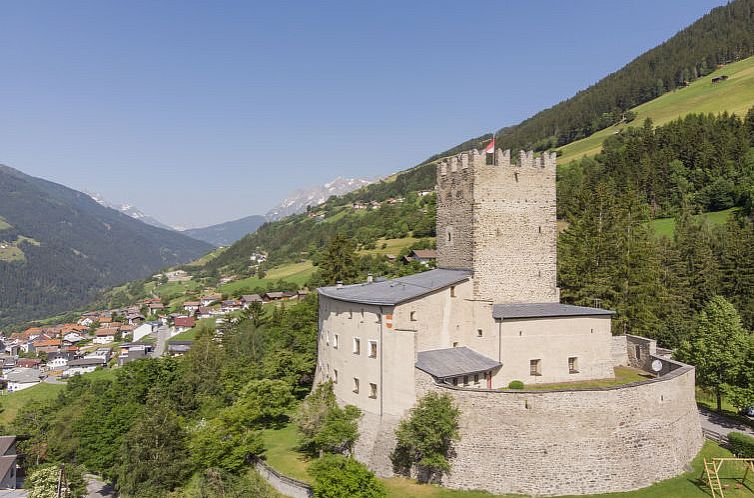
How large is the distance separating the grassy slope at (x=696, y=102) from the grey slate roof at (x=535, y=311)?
382 ft

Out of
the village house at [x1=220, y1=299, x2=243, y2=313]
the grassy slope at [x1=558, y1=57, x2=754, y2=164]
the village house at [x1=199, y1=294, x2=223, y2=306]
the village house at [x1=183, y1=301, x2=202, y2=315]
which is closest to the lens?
Result: the grassy slope at [x1=558, y1=57, x2=754, y2=164]

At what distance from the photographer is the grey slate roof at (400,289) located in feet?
97.0

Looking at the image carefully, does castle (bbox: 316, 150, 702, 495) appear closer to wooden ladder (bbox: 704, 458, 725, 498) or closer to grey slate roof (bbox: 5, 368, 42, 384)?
wooden ladder (bbox: 704, 458, 725, 498)

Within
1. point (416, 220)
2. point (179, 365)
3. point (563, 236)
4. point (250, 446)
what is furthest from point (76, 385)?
point (416, 220)

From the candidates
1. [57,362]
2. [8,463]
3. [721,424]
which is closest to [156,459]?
[8,463]

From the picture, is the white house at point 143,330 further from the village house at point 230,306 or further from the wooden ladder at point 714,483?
the wooden ladder at point 714,483

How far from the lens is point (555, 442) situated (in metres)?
25.1

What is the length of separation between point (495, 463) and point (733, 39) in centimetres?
21173

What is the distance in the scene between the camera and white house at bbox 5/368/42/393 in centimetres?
11406

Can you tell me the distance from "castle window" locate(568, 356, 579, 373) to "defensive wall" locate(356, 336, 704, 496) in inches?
226

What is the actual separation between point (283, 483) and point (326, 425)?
399 centimetres

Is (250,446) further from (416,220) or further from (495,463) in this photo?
(416,220)

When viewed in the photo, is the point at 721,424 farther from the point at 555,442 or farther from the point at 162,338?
the point at 162,338

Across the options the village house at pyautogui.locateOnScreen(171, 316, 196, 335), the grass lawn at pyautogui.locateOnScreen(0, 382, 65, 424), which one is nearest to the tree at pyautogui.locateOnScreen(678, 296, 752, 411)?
the grass lawn at pyautogui.locateOnScreen(0, 382, 65, 424)
